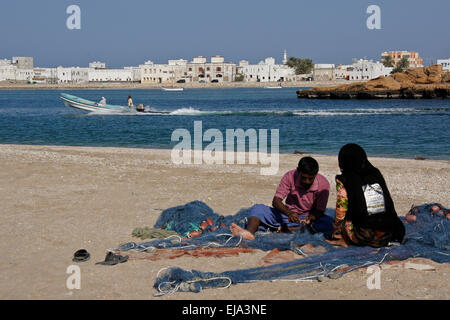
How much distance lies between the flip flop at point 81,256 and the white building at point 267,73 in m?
180

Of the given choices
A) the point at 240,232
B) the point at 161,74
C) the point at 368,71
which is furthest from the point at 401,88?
the point at 161,74

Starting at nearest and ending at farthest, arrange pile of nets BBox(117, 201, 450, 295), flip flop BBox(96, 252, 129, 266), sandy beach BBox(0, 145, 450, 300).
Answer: sandy beach BBox(0, 145, 450, 300) < pile of nets BBox(117, 201, 450, 295) < flip flop BBox(96, 252, 129, 266)

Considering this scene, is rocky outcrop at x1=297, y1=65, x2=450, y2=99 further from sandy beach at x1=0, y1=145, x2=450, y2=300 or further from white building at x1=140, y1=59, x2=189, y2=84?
white building at x1=140, y1=59, x2=189, y2=84

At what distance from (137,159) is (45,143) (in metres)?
11.3

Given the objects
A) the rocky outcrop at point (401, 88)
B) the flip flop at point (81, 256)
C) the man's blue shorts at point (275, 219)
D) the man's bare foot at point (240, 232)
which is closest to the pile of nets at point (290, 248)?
the man's bare foot at point (240, 232)

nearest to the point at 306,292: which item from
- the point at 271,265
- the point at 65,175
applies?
the point at 271,265

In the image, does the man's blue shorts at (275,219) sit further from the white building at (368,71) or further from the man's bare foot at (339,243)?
the white building at (368,71)

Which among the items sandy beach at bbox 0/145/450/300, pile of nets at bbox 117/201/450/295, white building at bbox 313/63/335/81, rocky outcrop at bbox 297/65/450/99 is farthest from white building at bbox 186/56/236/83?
pile of nets at bbox 117/201/450/295

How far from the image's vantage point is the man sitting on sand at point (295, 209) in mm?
6047

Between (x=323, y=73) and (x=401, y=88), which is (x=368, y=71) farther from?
(x=401, y=88)

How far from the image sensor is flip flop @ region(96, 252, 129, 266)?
17.9 ft

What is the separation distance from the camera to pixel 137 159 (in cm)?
1452

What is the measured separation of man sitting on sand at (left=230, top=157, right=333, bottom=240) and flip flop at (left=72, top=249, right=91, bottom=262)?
1630 millimetres

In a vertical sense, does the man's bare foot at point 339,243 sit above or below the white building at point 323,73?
below
